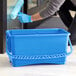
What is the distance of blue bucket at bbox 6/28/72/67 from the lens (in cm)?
82

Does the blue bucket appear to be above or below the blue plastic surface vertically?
below

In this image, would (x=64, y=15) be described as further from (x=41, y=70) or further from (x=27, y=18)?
(x=41, y=70)

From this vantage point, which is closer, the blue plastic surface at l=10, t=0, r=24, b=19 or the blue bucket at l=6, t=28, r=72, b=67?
the blue bucket at l=6, t=28, r=72, b=67

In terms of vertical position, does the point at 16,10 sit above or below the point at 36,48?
above

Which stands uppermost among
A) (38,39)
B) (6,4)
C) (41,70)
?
(6,4)

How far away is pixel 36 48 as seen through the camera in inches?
32.8

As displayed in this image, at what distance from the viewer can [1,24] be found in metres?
0.98

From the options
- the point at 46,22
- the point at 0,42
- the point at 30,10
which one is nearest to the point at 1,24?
the point at 0,42

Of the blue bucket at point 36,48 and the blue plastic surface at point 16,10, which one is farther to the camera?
the blue plastic surface at point 16,10

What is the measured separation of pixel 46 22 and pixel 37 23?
89 millimetres

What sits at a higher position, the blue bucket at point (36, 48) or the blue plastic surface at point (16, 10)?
the blue plastic surface at point (16, 10)

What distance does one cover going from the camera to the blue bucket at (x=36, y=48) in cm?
82

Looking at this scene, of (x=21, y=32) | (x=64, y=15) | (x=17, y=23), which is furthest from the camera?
(x=64, y=15)

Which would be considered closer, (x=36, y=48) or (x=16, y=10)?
(x=36, y=48)
